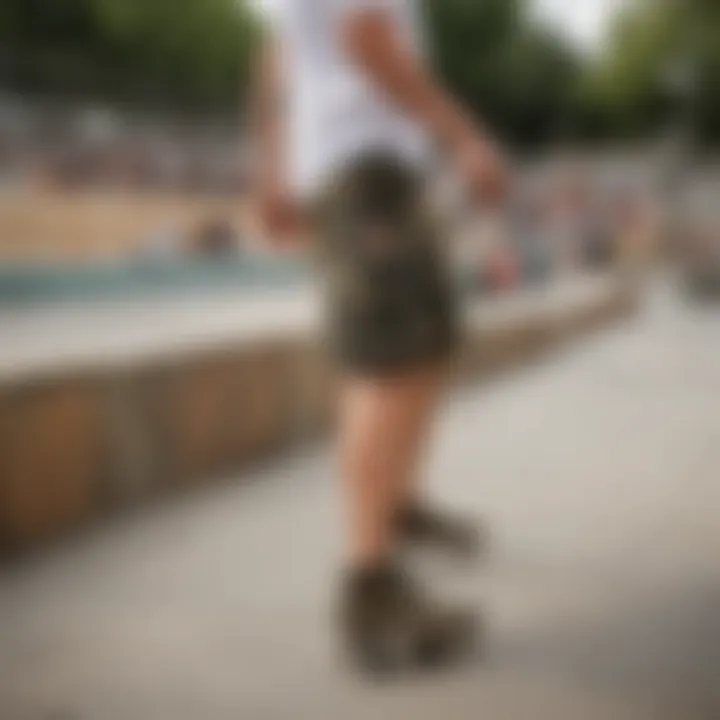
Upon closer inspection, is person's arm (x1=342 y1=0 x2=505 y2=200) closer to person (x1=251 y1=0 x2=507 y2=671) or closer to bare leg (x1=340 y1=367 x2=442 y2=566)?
person (x1=251 y1=0 x2=507 y2=671)

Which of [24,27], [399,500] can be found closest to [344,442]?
[399,500]

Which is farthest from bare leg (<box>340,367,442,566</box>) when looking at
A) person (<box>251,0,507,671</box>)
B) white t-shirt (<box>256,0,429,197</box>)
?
white t-shirt (<box>256,0,429,197</box>)

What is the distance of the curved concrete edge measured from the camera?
0.71m

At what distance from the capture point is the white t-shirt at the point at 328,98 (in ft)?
2.20

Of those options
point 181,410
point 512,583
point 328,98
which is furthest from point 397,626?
point 328,98

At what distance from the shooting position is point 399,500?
719 mm

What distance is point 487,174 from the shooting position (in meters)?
0.67

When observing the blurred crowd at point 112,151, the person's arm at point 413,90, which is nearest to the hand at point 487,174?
the person's arm at point 413,90

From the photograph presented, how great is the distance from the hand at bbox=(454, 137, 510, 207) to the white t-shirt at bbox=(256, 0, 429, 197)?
0.09ft

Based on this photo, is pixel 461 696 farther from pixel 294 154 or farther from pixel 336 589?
pixel 294 154

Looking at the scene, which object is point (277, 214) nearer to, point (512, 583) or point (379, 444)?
point (379, 444)

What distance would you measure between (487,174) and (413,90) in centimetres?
5

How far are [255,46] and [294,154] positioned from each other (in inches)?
2.2

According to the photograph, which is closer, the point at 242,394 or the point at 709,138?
the point at 709,138
